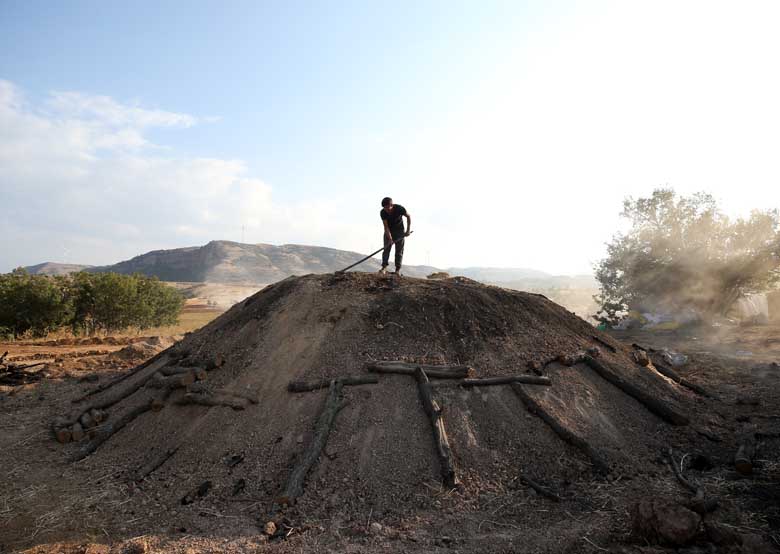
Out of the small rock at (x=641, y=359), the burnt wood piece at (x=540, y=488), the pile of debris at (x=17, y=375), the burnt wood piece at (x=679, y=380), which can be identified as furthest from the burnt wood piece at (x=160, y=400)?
the burnt wood piece at (x=679, y=380)

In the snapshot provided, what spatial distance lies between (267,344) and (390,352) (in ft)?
6.33

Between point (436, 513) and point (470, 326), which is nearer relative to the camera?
point (436, 513)

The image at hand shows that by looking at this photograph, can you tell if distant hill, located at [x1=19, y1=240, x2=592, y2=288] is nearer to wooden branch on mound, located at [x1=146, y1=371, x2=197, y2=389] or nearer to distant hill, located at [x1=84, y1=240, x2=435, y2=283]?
distant hill, located at [x1=84, y1=240, x2=435, y2=283]

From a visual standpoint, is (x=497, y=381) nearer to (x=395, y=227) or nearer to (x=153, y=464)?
(x=395, y=227)

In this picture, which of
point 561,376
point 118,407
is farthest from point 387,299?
point 118,407

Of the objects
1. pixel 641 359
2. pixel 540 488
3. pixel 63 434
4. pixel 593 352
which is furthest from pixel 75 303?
pixel 641 359

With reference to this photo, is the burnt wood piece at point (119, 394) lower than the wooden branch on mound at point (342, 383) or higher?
lower

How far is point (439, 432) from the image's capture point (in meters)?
4.90

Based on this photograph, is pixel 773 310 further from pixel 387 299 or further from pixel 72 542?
pixel 72 542

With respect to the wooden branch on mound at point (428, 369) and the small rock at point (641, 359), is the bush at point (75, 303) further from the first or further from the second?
the small rock at point (641, 359)

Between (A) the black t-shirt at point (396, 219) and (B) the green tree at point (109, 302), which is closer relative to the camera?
(A) the black t-shirt at point (396, 219)

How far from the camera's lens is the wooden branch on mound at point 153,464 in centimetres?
499

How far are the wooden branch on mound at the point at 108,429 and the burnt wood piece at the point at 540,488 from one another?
5.08 metres

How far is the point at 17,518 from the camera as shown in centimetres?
428
